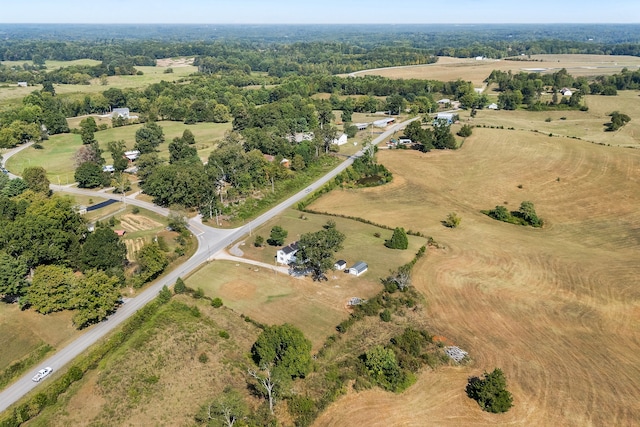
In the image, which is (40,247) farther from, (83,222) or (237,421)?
(237,421)

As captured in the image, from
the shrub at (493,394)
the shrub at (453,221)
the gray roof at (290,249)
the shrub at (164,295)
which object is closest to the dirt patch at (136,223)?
the shrub at (164,295)

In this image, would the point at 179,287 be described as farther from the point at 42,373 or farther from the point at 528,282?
the point at 528,282

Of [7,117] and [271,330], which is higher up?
[271,330]

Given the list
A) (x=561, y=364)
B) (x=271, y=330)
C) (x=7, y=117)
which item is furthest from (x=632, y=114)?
(x=7, y=117)

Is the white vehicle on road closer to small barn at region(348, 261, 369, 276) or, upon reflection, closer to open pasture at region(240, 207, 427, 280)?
open pasture at region(240, 207, 427, 280)

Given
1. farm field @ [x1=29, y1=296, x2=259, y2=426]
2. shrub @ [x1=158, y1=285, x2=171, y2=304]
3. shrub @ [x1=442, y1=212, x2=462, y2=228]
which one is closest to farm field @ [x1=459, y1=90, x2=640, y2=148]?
shrub @ [x1=442, y1=212, x2=462, y2=228]

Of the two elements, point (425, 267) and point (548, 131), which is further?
point (548, 131)

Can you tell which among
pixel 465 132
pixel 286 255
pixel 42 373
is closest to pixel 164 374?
pixel 42 373
